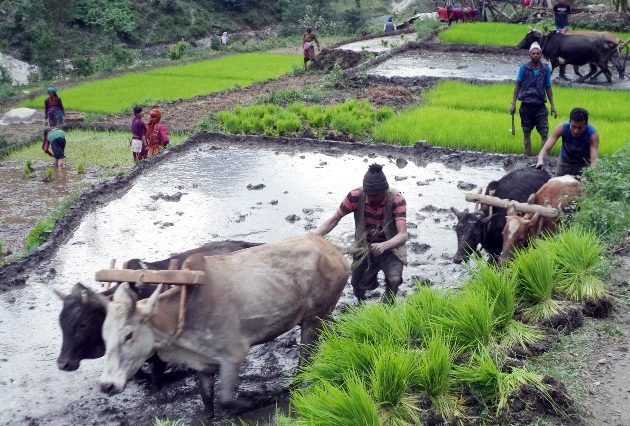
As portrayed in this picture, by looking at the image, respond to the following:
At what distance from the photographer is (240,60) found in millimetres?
29938

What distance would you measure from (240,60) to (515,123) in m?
17.0

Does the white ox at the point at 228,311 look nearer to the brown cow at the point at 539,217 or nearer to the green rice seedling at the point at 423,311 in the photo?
the green rice seedling at the point at 423,311

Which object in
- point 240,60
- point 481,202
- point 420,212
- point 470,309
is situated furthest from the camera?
point 240,60

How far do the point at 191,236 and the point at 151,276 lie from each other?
4656 mm

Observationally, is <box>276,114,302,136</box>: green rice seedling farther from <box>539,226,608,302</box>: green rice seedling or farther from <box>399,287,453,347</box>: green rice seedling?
<box>399,287,453,347</box>: green rice seedling

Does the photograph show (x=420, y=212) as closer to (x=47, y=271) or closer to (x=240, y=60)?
(x=47, y=271)

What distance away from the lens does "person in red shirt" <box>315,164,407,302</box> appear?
7.11m

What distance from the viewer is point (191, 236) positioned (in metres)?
10.3

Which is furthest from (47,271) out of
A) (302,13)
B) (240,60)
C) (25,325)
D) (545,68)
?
(302,13)

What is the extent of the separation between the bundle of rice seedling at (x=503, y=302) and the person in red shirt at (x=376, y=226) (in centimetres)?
91

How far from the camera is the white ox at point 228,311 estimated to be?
554 centimetres

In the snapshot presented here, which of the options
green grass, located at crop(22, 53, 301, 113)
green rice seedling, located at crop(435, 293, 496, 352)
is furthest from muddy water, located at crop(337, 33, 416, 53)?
green rice seedling, located at crop(435, 293, 496, 352)

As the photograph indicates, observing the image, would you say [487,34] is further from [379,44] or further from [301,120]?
[301,120]

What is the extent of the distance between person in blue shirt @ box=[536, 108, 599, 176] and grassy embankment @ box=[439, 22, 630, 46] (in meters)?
17.4
